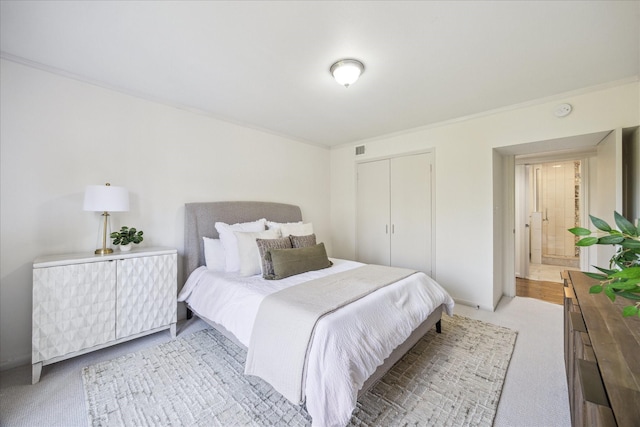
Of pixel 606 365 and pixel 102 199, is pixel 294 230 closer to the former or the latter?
pixel 102 199

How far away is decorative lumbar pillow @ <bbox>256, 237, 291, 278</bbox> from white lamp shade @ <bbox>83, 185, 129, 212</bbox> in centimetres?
123

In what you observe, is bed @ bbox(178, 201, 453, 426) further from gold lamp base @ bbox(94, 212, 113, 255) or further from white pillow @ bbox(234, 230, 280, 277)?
gold lamp base @ bbox(94, 212, 113, 255)

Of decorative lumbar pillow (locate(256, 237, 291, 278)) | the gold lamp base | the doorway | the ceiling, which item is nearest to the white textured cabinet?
the gold lamp base

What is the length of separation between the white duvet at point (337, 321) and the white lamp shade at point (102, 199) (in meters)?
1.00

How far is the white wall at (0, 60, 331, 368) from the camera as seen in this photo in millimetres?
2035

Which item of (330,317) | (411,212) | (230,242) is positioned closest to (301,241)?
(230,242)

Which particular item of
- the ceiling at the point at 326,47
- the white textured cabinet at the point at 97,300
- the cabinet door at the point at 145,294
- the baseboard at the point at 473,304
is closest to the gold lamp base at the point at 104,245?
the white textured cabinet at the point at 97,300

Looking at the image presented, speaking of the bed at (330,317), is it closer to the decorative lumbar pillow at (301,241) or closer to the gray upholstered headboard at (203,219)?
the gray upholstered headboard at (203,219)

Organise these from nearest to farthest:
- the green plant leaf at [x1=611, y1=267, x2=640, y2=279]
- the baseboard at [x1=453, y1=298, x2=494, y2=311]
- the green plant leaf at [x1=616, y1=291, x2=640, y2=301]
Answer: the green plant leaf at [x1=611, y1=267, x2=640, y2=279]
the green plant leaf at [x1=616, y1=291, x2=640, y2=301]
the baseboard at [x1=453, y1=298, x2=494, y2=311]

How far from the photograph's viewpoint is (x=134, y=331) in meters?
2.25

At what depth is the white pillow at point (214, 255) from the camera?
2.76 meters

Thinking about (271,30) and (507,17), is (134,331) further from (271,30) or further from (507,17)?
(507,17)

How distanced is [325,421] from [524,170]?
538 cm

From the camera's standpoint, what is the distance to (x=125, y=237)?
238 cm
